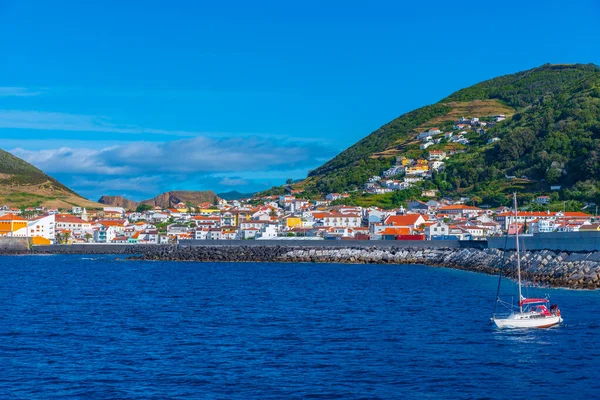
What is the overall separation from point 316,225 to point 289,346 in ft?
293

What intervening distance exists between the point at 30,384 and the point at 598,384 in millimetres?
14345

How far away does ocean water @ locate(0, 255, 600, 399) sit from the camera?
67.1 ft

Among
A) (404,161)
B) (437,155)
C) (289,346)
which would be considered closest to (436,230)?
(437,155)

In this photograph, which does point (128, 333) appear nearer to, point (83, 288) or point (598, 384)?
point (598, 384)

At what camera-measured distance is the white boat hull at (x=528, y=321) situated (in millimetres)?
30047

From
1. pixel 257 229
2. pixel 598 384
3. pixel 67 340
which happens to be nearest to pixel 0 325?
pixel 67 340

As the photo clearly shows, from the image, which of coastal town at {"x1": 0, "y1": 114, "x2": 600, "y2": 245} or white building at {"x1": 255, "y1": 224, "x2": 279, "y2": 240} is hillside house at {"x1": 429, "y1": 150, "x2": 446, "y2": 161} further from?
white building at {"x1": 255, "y1": 224, "x2": 279, "y2": 240}

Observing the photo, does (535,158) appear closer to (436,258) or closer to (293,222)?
(293,222)

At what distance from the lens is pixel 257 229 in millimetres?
113125

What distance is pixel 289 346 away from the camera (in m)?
26.2

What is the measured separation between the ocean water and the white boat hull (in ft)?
1.77

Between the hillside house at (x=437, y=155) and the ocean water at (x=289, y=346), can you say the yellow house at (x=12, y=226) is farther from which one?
the hillside house at (x=437, y=155)

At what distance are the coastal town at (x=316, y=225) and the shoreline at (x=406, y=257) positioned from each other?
9755mm

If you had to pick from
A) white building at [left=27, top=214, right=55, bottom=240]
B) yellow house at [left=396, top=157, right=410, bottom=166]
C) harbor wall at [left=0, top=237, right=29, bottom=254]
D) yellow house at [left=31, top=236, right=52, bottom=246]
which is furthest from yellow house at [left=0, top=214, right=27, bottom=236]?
yellow house at [left=396, top=157, right=410, bottom=166]
